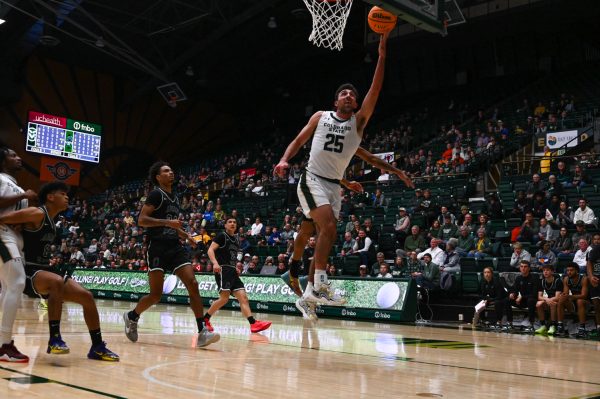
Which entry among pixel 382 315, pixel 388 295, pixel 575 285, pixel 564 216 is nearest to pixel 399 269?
pixel 388 295

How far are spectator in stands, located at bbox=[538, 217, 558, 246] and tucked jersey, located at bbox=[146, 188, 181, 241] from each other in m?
8.86

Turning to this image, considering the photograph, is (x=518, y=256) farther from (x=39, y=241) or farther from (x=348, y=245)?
(x=39, y=241)

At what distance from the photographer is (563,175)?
15672 millimetres

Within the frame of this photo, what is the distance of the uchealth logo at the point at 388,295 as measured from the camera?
13.0 m

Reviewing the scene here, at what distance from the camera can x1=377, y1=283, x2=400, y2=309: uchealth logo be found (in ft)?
42.7

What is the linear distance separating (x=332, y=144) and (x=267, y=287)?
32.1 ft

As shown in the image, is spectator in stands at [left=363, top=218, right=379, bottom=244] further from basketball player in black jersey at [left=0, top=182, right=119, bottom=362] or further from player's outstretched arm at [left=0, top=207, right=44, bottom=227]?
player's outstretched arm at [left=0, top=207, right=44, bottom=227]

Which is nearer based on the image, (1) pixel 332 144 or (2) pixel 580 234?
(1) pixel 332 144

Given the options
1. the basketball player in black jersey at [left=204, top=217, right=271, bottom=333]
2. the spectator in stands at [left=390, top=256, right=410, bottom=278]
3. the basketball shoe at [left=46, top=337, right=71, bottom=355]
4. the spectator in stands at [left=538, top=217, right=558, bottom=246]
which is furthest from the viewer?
the spectator in stands at [left=390, top=256, right=410, bottom=278]

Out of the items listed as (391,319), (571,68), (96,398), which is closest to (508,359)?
(96,398)

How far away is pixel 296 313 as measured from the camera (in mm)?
14703

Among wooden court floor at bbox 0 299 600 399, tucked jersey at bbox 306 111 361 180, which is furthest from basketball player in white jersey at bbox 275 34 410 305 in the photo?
wooden court floor at bbox 0 299 600 399

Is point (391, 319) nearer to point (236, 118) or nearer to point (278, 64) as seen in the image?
point (278, 64)

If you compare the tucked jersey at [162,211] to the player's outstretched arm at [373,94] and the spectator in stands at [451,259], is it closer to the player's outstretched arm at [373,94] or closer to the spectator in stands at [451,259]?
the player's outstretched arm at [373,94]
